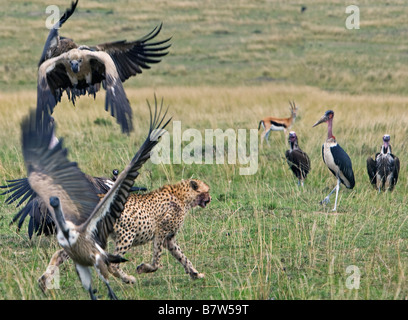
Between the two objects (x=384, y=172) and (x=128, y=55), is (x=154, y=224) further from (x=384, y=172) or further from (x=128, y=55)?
(x=384, y=172)

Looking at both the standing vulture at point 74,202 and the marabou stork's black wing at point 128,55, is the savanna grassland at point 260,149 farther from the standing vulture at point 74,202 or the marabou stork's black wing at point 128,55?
the marabou stork's black wing at point 128,55

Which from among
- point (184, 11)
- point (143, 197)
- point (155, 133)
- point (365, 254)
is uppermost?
point (184, 11)

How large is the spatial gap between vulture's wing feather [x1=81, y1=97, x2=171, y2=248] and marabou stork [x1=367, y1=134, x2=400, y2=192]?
4.91 metres

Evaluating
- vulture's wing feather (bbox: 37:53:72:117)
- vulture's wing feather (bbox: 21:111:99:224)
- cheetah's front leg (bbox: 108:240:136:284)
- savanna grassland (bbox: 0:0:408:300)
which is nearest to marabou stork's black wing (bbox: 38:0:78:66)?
vulture's wing feather (bbox: 37:53:72:117)

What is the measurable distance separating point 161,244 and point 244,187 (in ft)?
11.5

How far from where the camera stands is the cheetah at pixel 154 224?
5422 millimetres

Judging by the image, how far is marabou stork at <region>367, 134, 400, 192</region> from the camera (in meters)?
8.81

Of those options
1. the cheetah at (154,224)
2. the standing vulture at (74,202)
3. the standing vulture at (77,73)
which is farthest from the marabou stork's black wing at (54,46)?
the standing vulture at (74,202)

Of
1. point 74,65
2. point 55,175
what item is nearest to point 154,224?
point 55,175

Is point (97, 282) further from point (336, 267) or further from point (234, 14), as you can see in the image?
point (234, 14)

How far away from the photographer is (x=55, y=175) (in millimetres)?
4836

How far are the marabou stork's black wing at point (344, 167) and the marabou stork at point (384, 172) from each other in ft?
1.21
